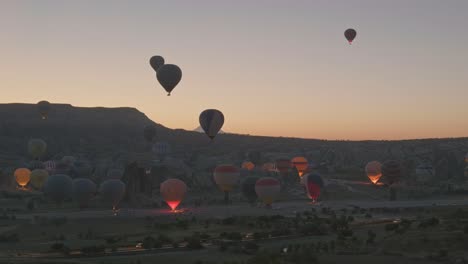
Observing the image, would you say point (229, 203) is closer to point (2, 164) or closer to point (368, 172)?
point (368, 172)

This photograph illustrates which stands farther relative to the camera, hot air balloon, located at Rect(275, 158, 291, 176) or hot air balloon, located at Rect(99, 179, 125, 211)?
hot air balloon, located at Rect(275, 158, 291, 176)

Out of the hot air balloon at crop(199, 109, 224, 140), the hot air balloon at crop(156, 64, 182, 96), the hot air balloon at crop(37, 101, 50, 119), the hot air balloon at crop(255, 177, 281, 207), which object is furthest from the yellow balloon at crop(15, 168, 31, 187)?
the hot air balloon at crop(37, 101, 50, 119)

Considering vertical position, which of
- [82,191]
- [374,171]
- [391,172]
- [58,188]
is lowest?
[82,191]

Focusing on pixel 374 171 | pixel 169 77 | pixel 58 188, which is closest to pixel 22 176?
pixel 58 188

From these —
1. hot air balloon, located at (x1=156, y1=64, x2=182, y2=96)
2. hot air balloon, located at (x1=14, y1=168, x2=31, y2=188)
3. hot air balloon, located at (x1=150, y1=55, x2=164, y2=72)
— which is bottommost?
hot air balloon, located at (x1=14, y1=168, x2=31, y2=188)

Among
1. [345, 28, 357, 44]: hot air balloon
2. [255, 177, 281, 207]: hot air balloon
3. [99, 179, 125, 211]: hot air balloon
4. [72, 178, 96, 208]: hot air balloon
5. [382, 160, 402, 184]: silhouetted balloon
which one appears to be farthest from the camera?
[345, 28, 357, 44]: hot air balloon

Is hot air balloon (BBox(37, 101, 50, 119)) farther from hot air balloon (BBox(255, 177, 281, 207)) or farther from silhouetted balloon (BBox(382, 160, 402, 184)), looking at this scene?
hot air balloon (BBox(255, 177, 281, 207))

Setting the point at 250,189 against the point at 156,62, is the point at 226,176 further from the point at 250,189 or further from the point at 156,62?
the point at 156,62
